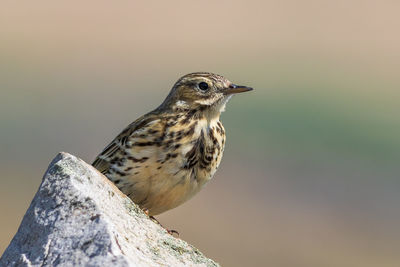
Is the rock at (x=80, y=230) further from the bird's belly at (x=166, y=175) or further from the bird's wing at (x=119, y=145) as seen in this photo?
the bird's wing at (x=119, y=145)

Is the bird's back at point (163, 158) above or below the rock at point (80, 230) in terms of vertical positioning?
above

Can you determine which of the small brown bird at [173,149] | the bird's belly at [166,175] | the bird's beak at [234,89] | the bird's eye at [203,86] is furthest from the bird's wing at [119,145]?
the bird's beak at [234,89]

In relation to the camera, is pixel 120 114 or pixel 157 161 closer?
pixel 157 161

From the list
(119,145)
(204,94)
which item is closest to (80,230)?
(119,145)

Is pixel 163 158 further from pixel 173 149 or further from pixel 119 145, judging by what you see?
pixel 119 145

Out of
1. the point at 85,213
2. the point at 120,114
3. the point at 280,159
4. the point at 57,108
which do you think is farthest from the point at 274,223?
the point at 85,213

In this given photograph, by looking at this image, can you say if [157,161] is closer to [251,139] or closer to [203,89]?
[203,89]

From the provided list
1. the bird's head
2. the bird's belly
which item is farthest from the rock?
the bird's head
